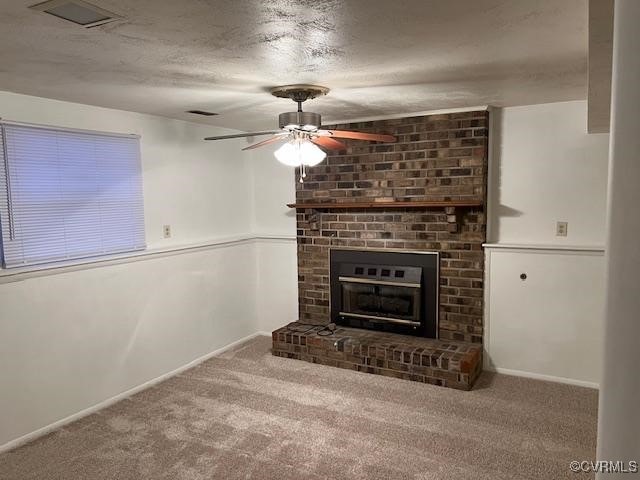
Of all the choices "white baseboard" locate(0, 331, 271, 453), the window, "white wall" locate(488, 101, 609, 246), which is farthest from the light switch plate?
the window

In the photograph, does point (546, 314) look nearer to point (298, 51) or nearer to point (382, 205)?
point (382, 205)

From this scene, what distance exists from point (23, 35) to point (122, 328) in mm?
2272

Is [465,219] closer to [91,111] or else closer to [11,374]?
[91,111]

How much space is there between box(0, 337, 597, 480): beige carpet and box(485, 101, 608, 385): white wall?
0.83 feet

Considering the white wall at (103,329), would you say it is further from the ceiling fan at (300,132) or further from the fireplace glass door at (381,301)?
the ceiling fan at (300,132)

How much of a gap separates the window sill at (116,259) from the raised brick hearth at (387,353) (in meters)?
1.01

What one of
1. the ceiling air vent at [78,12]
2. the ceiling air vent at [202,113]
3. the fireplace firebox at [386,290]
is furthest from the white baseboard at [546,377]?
the ceiling air vent at [78,12]

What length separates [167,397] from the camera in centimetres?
352

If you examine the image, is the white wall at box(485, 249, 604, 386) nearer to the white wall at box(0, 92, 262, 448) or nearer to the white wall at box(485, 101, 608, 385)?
the white wall at box(485, 101, 608, 385)

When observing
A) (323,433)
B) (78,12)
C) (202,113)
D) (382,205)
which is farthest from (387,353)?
(78,12)

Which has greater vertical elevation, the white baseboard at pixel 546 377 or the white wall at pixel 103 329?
the white wall at pixel 103 329

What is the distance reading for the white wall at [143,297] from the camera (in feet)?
9.62

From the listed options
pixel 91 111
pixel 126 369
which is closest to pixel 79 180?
pixel 91 111

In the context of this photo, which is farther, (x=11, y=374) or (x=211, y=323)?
(x=211, y=323)
